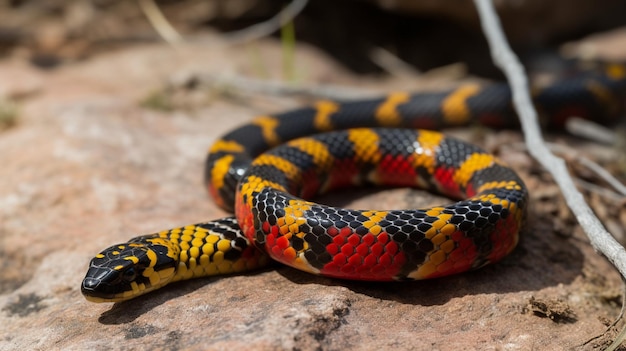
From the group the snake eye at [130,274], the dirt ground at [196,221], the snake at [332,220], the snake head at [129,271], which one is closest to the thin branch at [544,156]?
the snake at [332,220]

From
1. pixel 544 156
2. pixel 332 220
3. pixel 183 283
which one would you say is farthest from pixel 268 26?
pixel 332 220

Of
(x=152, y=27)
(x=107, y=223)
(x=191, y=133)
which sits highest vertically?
(x=152, y=27)

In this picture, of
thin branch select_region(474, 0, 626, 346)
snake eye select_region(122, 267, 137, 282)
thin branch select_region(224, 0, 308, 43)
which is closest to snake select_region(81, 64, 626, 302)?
snake eye select_region(122, 267, 137, 282)

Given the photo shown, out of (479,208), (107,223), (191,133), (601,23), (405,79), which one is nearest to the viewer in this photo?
(479,208)

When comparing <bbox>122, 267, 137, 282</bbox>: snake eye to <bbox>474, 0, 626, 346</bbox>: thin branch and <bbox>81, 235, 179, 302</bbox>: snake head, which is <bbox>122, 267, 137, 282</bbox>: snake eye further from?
<bbox>474, 0, 626, 346</bbox>: thin branch

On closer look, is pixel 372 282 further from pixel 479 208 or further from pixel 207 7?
pixel 207 7

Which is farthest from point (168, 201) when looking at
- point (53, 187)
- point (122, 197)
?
point (53, 187)
